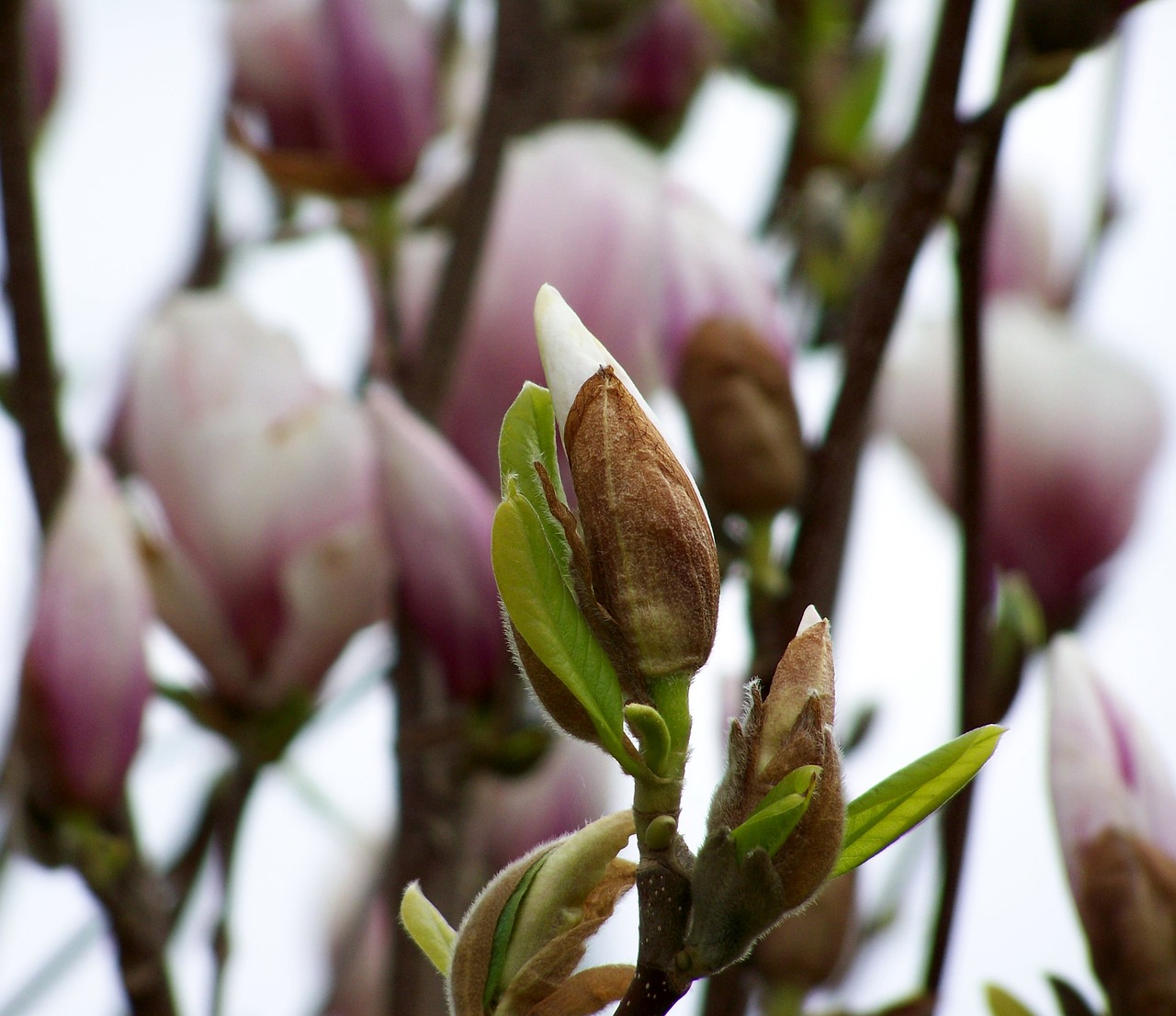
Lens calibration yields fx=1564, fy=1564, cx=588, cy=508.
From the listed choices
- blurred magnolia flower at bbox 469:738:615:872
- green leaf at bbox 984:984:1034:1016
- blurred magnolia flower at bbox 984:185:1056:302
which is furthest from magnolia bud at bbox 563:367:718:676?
blurred magnolia flower at bbox 984:185:1056:302

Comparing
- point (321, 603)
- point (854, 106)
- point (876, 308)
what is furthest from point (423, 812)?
point (854, 106)

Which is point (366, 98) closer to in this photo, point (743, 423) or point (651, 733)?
point (743, 423)

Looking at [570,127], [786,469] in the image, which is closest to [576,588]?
[786,469]

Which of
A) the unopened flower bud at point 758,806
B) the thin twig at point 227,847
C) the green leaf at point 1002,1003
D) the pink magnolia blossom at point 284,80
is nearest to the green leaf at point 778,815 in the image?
A: the unopened flower bud at point 758,806

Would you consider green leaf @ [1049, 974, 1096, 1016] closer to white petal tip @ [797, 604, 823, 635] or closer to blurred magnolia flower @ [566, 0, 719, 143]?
white petal tip @ [797, 604, 823, 635]

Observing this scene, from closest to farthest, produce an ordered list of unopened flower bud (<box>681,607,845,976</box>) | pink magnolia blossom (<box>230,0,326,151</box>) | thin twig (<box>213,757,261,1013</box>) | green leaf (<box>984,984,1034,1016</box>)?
unopened flower bud (<box>681,607,845,976</box>) < green leaf (<box>984,984,1034,1016</box>) < thin twig (<box>213,757,261,1013</box>) < pink magnolia blossom (<box>230,0,326,151</box>)
